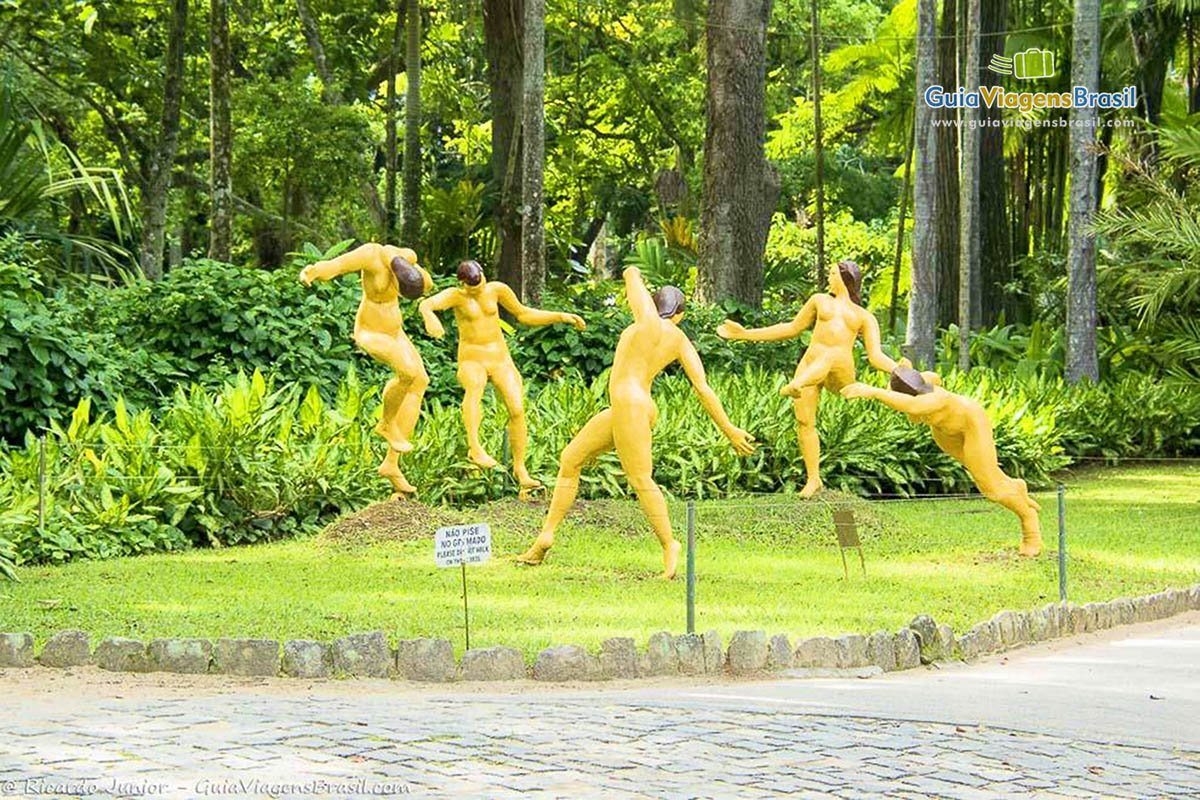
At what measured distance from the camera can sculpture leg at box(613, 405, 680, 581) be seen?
38.6ft

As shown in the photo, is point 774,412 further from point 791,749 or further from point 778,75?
point 778,75

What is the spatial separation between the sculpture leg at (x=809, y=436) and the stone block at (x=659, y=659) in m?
7.15

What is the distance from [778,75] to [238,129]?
1441cm

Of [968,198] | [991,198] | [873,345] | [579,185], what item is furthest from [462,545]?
[579,185]

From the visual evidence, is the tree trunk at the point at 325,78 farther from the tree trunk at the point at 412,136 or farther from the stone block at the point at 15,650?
the stone block at the point at 15,650

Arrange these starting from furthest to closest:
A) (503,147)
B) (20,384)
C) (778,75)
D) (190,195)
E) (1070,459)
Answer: (778,75) → (190,195) → (503,147) → (1070,459) → (20,384)

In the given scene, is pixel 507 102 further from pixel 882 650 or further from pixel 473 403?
pixel 882 650

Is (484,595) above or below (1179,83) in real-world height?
below

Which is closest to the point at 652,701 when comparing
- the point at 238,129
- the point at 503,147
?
the point at 503,147

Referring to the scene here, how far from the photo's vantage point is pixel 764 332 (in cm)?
1516

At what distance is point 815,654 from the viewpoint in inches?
352

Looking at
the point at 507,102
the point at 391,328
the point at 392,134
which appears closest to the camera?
the point at 391,328

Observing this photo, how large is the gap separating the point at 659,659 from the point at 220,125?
13.3m

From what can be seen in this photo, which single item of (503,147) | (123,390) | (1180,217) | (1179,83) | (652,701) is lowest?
(652,701)
